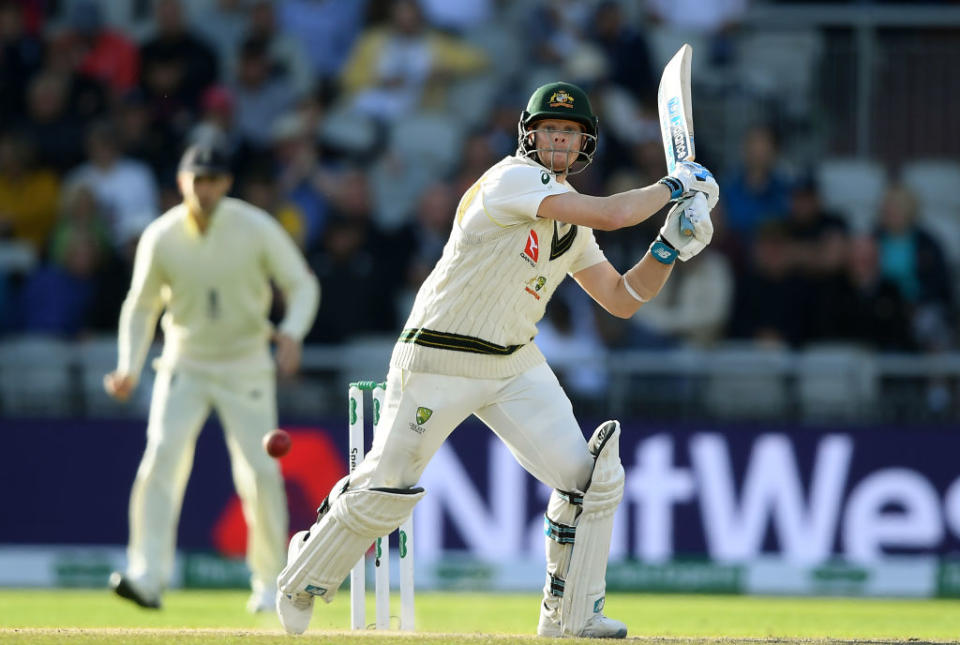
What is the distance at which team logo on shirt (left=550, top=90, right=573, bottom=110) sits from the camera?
5.60 metres

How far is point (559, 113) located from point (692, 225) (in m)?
0.59

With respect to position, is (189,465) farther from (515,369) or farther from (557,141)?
(557,141)

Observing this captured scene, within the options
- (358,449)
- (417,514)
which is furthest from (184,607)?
(358,449)

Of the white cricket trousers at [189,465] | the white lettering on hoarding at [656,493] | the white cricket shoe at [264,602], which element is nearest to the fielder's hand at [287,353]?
the white cricket trousers at [189,465]

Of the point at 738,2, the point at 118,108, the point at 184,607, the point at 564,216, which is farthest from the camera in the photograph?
the point at 738,2

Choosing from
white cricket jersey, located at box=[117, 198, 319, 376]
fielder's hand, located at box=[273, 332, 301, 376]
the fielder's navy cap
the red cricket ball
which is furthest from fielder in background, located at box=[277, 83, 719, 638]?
the fielder's navy cap

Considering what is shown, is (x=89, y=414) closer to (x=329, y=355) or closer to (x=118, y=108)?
(x=329, y=355)

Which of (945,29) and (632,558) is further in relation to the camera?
(945,29)

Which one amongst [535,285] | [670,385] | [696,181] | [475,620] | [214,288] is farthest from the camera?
[670,385]

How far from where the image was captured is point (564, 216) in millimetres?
5398

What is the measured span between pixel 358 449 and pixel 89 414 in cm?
427

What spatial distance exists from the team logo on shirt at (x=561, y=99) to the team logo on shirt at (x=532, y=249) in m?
0.43

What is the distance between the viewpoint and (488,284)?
18.2ft

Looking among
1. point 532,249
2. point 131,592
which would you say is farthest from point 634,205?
point 131,592
